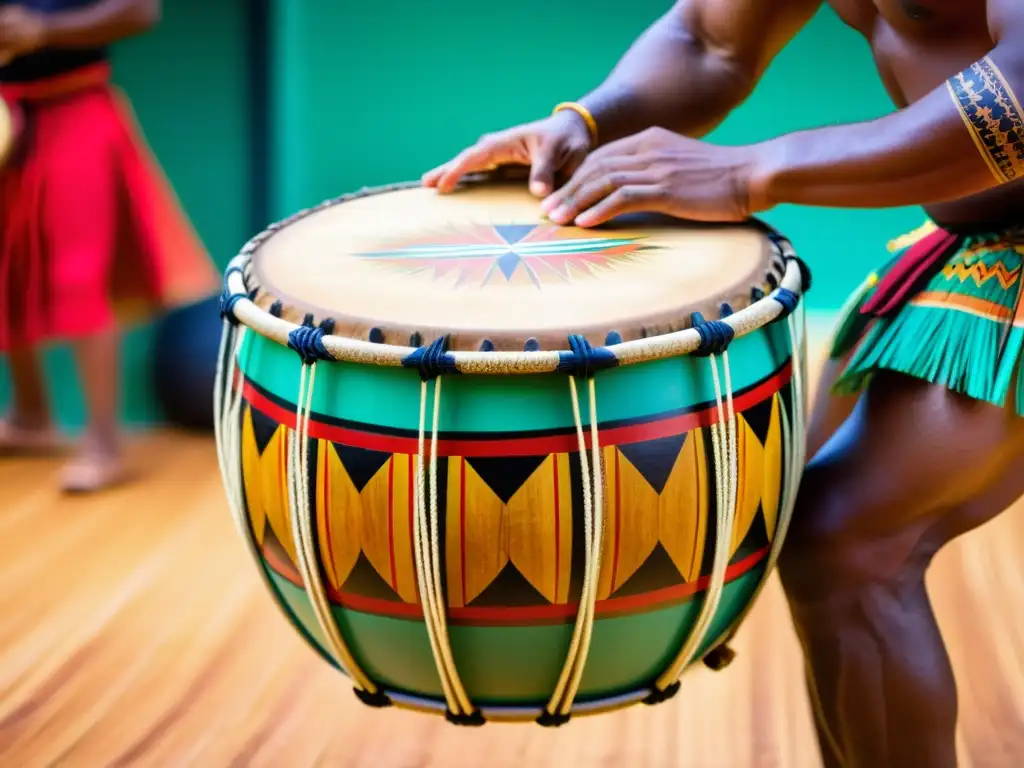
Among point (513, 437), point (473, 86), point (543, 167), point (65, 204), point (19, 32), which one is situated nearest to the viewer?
point (513, 437)

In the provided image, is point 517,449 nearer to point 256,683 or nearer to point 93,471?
point 256,683

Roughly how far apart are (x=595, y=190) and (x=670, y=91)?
0.27 m

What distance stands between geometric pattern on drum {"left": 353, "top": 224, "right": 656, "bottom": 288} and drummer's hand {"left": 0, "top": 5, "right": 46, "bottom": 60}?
4.73 ft

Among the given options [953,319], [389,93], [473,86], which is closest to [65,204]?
[389,93]

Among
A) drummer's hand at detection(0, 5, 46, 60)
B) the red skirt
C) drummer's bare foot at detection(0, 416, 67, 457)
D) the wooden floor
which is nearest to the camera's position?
the wooden floor

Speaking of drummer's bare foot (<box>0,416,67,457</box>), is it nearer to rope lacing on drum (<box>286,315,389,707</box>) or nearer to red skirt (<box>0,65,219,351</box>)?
red skirt (<box>0,65,219,351</box>)

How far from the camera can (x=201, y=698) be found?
1700mm

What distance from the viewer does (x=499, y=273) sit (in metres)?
1.03

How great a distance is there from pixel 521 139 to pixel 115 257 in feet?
4.83

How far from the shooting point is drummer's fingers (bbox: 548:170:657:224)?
1.12 meters

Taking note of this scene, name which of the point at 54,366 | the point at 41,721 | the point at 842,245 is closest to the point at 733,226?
the point at 41,721

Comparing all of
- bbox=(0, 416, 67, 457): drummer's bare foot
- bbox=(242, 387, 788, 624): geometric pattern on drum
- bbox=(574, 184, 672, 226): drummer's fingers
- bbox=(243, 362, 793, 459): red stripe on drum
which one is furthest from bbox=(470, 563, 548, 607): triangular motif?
bbox=(0, 416, 67, 457): drummer's bare foot

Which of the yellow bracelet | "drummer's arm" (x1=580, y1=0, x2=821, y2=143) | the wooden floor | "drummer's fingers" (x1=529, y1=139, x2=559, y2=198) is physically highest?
"drummer's arm" (x1=580, y1=0, x2=821, y2=143)

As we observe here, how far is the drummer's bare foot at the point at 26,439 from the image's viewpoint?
8.61ft
